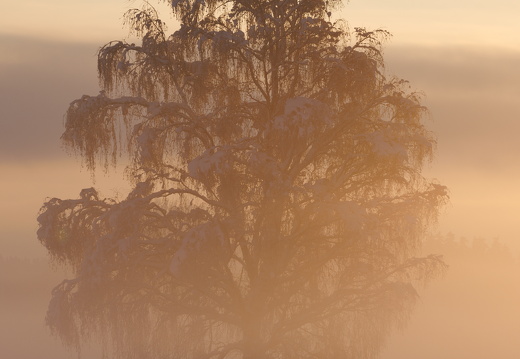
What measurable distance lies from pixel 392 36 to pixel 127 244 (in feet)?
23.3

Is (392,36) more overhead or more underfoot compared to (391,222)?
more overhead

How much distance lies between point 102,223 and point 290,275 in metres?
4.23

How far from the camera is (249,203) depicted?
22828 mm

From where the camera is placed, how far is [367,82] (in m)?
23.1

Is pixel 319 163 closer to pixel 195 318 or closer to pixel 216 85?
pixel 216 85

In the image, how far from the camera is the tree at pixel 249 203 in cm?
2297

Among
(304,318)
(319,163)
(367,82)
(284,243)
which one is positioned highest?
(367,82)

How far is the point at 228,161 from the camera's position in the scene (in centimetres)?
2222

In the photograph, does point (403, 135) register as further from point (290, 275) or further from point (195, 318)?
point (195, 318)

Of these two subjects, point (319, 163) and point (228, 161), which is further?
point (319, 163)

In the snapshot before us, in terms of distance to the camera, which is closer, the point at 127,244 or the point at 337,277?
the point at 127,244

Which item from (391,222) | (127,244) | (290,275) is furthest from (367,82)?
(127,244)

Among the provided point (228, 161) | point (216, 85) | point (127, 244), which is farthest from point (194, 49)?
point (127, 244)

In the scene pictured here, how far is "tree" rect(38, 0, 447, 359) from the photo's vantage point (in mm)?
22969
